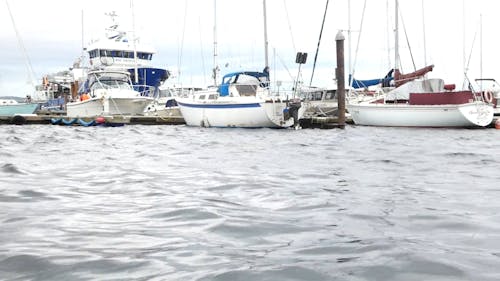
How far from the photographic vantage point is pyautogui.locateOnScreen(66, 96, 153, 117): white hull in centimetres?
3291

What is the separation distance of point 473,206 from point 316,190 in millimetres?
2081

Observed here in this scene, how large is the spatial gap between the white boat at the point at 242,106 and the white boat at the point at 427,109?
4.44 metres

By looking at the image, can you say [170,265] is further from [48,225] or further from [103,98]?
[103,98]

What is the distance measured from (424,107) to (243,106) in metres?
9.06

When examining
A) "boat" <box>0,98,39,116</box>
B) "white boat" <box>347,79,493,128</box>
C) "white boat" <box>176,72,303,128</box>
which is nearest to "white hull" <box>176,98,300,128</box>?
"white boat" <box>176,72,303,128</box>

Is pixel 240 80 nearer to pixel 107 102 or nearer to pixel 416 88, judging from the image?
pixel 416 88

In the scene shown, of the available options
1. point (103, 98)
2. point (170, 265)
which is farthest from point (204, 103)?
point (170, 265)

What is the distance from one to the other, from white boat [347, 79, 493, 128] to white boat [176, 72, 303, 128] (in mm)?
4439

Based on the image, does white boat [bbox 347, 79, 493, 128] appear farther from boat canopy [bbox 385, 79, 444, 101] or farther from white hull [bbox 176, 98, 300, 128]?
white hull [bbox 176, 98, 300, 128]

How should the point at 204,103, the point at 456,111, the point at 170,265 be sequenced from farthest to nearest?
the point at 204,103, the point at 456,111, the point at 170,265

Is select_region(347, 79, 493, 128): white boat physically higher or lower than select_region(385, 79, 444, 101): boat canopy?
lower

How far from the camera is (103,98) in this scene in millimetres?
32688

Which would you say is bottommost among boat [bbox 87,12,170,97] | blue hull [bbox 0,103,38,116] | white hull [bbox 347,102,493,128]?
white hull [bbox 347,102,493,128]

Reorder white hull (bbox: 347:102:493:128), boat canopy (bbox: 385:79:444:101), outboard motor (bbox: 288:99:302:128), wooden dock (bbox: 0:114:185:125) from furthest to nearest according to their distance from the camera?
wooden dock (bbox: 0:114:185:125) < boat canopy (bbox: 385:79:444:101) < outboard motor (bbox: 288:99:302:128) < white hull (bbox: 347:102:493:128)
